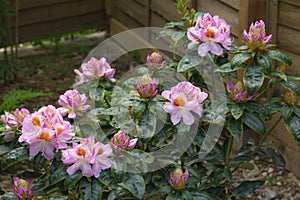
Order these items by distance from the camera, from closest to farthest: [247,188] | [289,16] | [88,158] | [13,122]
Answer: [88,158]
[13,122]
[247,188]
[289,16]

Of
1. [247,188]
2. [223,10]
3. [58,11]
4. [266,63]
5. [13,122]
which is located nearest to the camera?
[266,63]

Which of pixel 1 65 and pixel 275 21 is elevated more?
pixel 275 21

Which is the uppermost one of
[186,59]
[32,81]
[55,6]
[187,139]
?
[186,59]

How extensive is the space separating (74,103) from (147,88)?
0.39 m

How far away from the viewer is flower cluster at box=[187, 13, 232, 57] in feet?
8.05

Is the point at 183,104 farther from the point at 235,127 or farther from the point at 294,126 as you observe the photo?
the point at 294,126

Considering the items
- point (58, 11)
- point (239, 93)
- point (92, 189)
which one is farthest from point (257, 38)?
point (58, 11)

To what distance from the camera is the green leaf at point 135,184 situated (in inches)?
89.0

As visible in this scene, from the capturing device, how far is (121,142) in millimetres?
2297

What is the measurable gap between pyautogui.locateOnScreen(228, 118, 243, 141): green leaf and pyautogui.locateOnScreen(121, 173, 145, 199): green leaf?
417 millimetres

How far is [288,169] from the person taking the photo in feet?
11.5

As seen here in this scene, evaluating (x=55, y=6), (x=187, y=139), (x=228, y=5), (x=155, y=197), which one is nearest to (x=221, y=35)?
(x=187, y=139)

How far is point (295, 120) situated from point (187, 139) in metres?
0.43

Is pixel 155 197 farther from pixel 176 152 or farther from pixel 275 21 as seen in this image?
pixel 275 21
